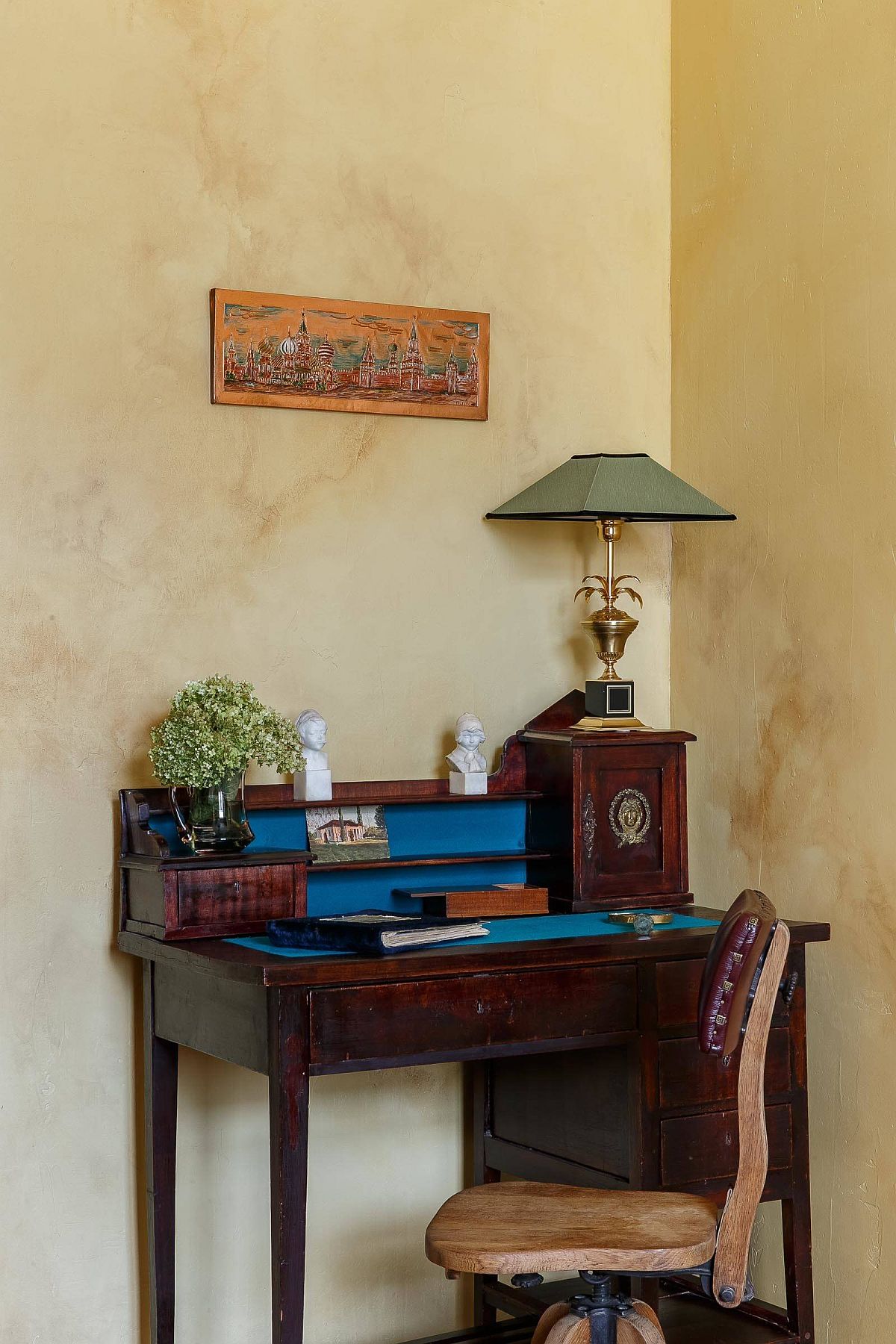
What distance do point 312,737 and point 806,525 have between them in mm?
1233

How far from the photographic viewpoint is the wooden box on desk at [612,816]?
11.5 ft

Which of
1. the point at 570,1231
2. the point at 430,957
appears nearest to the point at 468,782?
the point at 430,957

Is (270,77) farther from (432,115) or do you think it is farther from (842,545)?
(842,545)

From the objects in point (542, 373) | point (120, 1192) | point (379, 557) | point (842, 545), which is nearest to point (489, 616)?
point (379, 557)

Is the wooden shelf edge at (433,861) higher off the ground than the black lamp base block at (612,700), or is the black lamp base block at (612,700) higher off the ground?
the black lamp base block at (612,700)

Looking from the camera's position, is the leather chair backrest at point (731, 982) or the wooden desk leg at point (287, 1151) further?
the wooden desk leg at point (287, 1151)

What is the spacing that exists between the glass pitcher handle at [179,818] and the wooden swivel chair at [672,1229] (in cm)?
94

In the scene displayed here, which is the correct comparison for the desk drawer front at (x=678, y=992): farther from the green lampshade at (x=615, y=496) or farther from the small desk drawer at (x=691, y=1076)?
the green lampshade at (x=615, y=496)

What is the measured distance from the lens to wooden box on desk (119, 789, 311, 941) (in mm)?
3004

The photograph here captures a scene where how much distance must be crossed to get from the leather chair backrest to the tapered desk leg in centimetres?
125

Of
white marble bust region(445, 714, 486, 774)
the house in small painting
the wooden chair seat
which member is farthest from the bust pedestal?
the wooden chair seat

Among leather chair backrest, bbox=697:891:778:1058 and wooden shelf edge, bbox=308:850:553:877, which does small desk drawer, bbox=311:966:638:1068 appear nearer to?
leather chair backrest, bbox=697:891:778:1058

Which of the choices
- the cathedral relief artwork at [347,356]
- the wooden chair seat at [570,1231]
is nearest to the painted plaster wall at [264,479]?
the cathedral relief artwork at [347,356]

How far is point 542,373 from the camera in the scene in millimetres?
3818
